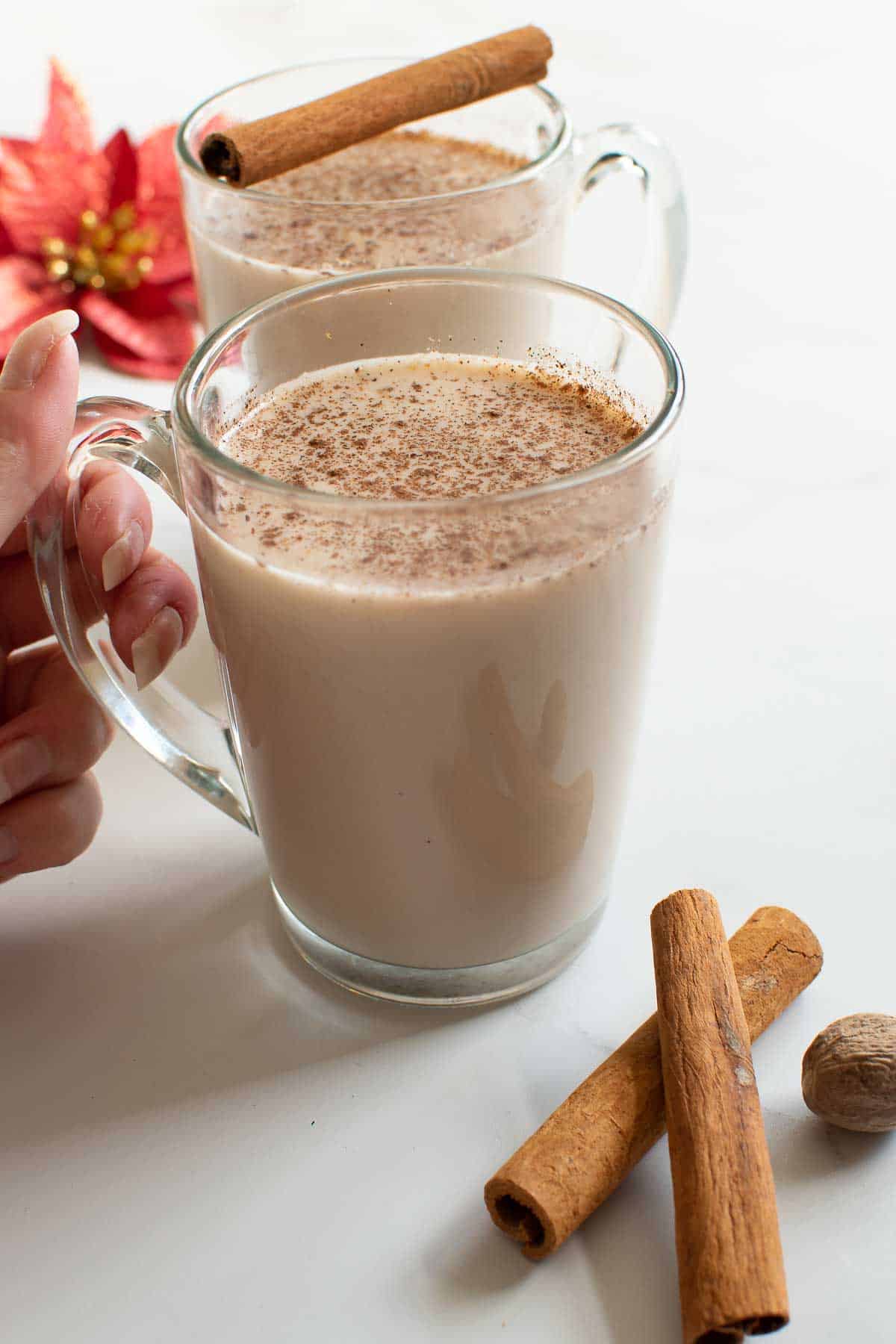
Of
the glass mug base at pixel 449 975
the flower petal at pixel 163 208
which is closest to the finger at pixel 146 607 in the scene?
the glass mug base at pixel 449 975

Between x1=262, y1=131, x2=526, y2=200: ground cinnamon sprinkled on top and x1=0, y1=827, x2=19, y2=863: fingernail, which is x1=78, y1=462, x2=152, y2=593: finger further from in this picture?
x1=262, y1=131, x2=526, y2=200: ground cinnamon sprinkled on top

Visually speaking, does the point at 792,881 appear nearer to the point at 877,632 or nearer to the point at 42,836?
the point at 877,632

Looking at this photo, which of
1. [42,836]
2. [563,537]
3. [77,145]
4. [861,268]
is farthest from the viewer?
[861,268]

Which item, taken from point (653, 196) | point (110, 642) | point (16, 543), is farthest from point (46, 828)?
point (653, 196)

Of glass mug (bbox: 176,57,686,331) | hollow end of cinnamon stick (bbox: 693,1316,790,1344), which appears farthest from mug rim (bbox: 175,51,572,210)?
→ hollow end of cinnamon stick (bbox: 693,1316,790,1344)

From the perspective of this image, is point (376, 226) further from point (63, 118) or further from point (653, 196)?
point (63, 118)

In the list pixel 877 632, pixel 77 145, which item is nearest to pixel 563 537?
pixel 877 632

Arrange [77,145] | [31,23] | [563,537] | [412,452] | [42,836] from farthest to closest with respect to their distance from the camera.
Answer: [31,23]
[77,145]
[42,836]
[412,452]
[563,537]
